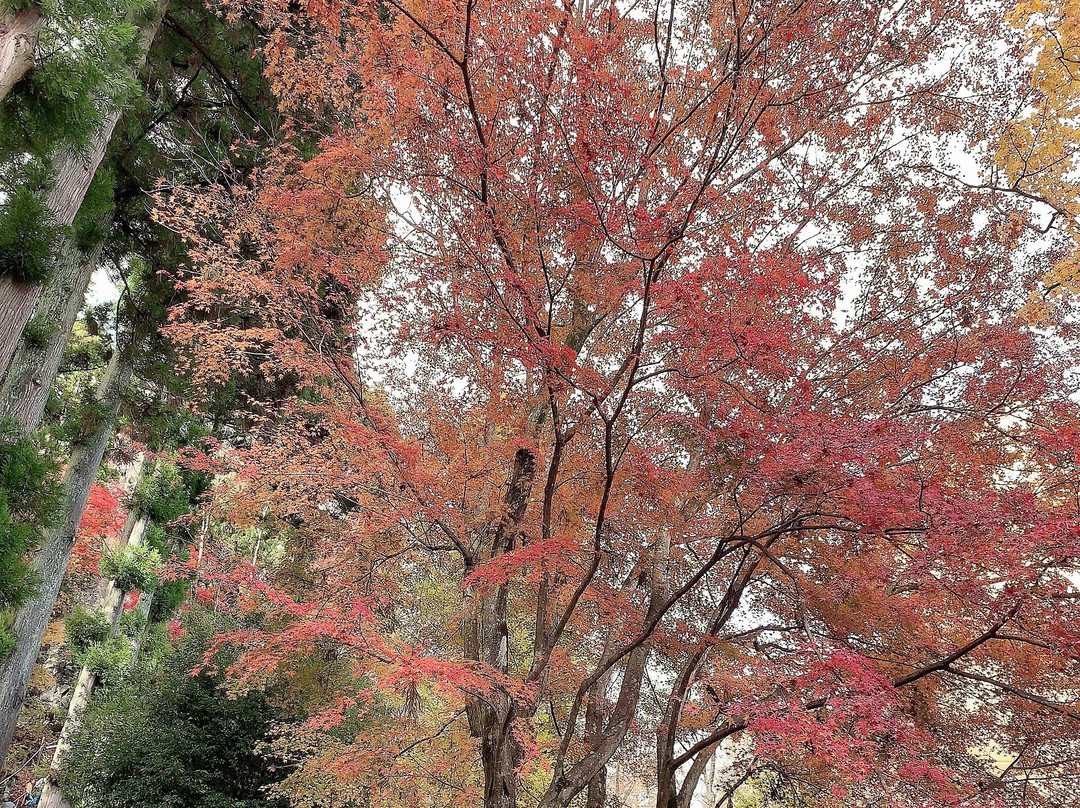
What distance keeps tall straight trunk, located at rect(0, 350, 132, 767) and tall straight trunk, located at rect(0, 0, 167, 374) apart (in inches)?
110

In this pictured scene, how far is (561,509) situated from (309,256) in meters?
3.48

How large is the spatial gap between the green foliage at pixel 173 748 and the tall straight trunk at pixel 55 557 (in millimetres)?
2070

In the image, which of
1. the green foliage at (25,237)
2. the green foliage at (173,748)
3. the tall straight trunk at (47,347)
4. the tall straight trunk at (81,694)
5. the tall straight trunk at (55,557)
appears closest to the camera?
the green foliage at (25,237)

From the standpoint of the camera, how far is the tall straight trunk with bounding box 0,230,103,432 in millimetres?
4684

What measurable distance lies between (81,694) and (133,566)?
2.38m

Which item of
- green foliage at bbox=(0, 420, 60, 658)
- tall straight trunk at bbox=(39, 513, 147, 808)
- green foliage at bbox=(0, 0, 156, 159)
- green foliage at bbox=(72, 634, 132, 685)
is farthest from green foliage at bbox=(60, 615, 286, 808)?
green foliage at bbox=(0, 0, 156, 159)

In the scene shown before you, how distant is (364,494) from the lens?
20.9ft

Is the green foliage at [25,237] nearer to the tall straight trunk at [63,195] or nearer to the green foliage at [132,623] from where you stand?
the tall straight trunk at [63,195]

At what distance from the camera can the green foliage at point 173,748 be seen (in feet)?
24.1

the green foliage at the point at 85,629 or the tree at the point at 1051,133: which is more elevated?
the tree at the point at 1051,133

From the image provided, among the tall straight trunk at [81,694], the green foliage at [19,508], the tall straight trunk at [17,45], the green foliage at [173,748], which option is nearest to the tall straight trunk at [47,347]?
the green foliage at [19,508]

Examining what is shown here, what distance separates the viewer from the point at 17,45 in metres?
2.51

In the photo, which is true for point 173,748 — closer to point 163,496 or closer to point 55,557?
point 55,557

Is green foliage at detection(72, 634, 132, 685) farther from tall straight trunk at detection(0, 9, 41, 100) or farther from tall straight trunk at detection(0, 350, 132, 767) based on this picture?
tall straight trunk at detection(0, 9, 41, 100)
